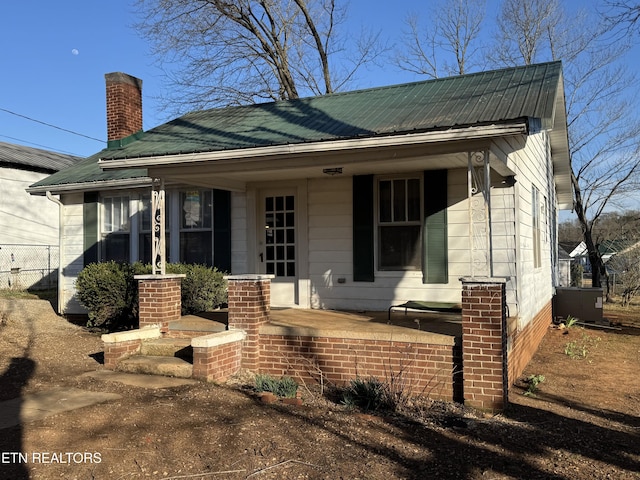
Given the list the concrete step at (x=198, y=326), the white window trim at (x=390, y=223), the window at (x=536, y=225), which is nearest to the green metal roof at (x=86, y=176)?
the concrete step at (x=198, y=326)

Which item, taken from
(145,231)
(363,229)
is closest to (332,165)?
(363,229)

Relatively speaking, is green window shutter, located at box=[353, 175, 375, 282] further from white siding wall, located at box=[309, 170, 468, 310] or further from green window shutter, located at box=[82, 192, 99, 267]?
green window shutter, located at box=[82, 192, 99, 267]

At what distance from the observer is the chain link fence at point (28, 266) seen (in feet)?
66.7

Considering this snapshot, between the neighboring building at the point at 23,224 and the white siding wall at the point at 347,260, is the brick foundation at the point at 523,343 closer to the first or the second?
the white siding wall at the point at 347,260

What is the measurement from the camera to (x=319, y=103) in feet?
33.5

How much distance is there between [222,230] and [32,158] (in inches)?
687

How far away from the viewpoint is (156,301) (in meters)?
7.73

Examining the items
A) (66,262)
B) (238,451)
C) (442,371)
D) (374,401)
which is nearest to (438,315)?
(442,371)

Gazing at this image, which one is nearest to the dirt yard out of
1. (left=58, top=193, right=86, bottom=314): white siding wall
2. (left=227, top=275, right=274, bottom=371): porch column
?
(left=227, top=275, right=274, bottom=371): porch column

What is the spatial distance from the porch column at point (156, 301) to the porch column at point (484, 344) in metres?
4.12

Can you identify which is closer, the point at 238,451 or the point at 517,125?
the point at 238,451

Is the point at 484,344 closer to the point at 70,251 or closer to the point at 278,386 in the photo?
the point at 278,386

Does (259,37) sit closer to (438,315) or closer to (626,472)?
(438,315)

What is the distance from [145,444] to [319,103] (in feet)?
23.6
